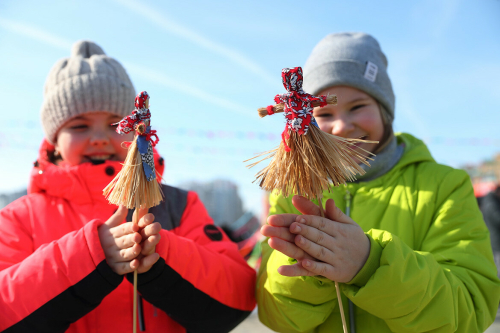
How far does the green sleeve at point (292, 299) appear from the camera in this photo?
144 centimetres

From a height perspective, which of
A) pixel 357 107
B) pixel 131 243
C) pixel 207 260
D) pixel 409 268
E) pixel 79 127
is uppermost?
pixel 357 107

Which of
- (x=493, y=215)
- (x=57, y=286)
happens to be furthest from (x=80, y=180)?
Result: (x=493, y=215)

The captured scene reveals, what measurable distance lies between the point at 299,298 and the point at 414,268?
44 cm

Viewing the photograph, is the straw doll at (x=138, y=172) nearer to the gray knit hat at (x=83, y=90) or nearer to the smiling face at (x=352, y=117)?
the gray knit hat at (x=83, y=90)

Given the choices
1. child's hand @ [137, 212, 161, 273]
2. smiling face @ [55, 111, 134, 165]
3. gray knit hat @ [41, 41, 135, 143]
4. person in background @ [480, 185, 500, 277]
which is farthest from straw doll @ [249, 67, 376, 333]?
person in background @ [480, 185, 500, 277]

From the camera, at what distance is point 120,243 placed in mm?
1488

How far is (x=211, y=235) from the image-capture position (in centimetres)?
193

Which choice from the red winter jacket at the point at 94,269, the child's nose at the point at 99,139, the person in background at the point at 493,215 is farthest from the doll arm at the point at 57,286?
the person in background at the point at 493,215

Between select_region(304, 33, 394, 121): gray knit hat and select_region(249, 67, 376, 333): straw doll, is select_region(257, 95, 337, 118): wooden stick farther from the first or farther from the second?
select_region(304, 33, 394, 121): gray knit hat

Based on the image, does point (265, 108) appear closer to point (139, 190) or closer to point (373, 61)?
point (139, 190)

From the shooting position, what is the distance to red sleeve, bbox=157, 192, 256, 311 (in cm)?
160

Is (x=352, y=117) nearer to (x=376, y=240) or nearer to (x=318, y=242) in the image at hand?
(x=376, y=240)

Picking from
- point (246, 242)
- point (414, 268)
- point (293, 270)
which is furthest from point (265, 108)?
point (246, 242)

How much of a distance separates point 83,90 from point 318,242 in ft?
4.93
